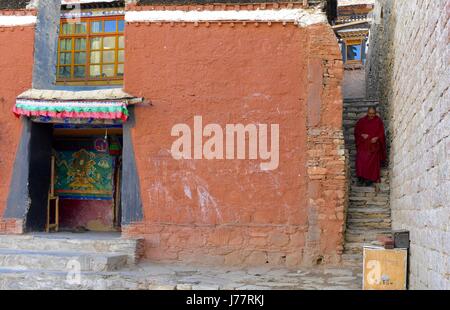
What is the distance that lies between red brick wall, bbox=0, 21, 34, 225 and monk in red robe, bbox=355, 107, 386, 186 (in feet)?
18.4

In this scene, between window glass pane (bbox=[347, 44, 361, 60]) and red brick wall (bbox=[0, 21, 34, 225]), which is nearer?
red brick wall (bbox=[0, 21, 34, 225])

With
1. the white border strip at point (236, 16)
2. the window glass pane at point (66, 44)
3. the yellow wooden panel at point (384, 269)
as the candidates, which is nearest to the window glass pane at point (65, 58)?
the window glass pane at point (66, 44)

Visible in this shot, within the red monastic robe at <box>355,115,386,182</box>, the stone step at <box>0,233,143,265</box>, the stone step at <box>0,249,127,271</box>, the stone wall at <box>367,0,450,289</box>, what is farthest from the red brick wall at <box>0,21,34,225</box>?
the stone wall at <box>367,0,450,289</box>

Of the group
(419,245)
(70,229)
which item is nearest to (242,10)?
(419,245)

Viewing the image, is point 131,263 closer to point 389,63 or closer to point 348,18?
point 389,63

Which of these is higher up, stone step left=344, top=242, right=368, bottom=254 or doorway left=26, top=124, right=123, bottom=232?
doorway left=26, top=124, right=123, bottom=232

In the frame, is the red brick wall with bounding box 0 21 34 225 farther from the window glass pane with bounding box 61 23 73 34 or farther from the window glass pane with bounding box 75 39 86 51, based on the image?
the window glass pane with bounding box 61 23 73 34

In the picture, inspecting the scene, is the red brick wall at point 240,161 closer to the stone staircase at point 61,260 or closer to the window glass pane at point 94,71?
→ the stone staircase at point 61,260

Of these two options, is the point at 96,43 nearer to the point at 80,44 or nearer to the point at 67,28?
the point at 80,44

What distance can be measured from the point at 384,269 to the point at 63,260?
165 inches

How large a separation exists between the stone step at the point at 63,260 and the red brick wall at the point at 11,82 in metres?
1.33

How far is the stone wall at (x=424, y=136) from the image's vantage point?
398 cm

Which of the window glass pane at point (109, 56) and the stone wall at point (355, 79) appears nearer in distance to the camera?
the window glass pane at point (109, 56)

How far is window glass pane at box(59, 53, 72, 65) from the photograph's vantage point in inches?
408
